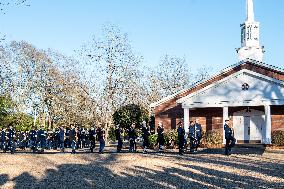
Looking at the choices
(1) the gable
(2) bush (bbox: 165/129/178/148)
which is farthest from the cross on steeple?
(2) bush (bbox: 165/129/178/148)

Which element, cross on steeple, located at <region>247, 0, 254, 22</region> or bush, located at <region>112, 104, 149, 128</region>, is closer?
cross on steeple, located at <region>247, 0, 254, 22</region>

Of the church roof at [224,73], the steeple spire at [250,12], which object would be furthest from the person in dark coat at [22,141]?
the steeple spire at [250,12]

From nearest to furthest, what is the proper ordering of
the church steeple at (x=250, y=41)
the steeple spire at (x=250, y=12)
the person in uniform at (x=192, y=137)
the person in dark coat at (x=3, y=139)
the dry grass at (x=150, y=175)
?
the dry grass at (x=150, y=175) → the person in uniform at (x=192, y=137) → the person in dark coat at (x=3, y=139) → the church steeple at (x=250, y=41) → the steeple spire at (x=250, y=12)

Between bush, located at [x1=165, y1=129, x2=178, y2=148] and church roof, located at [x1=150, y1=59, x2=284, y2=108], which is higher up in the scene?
church roof, located at [x1=150, y1=59, x2=284, y2=108]

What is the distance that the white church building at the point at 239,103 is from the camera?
92.3 ft

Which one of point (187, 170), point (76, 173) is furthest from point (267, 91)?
point (76, 173)

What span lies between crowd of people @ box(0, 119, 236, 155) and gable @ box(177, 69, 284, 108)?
306 centimetres

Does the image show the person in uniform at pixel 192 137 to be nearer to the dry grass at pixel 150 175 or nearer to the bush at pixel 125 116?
the dry grass at pixel 150 175

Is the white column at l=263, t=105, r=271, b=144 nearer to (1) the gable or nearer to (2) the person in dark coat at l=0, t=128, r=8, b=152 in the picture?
(1) the gable

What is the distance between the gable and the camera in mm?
27969

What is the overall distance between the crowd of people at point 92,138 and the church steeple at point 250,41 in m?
11.7

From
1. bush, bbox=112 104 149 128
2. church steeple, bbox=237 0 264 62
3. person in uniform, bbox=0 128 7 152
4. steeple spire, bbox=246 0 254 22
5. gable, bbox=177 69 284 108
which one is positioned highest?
steeple spire, bbox=246 0 254 22

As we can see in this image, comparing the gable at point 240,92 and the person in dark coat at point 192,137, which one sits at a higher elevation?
the gable at point 240,92

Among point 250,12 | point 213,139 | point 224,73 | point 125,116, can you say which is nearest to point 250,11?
point 250,12
